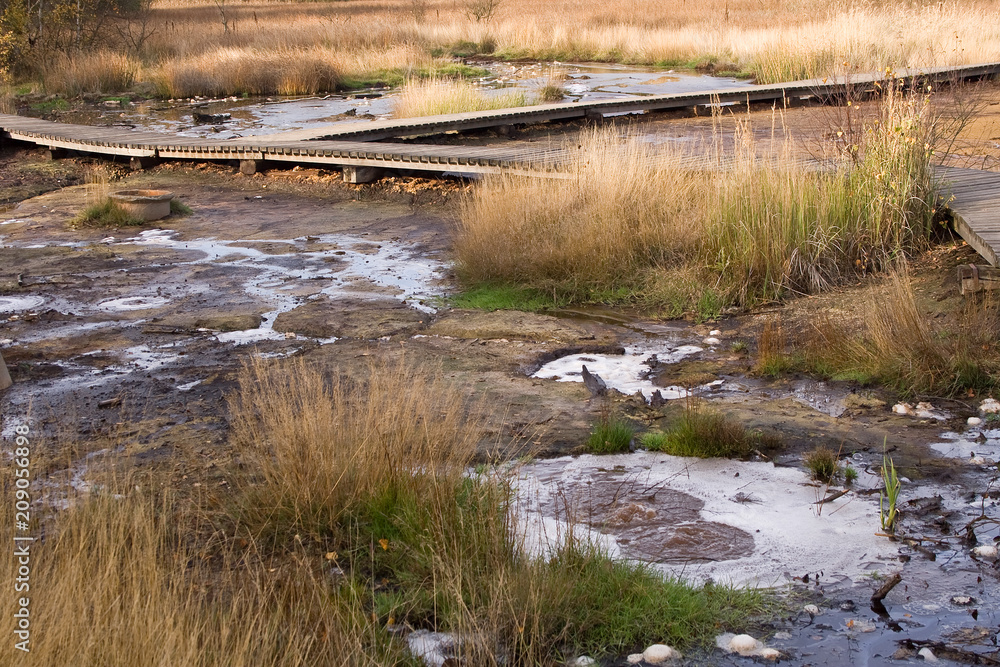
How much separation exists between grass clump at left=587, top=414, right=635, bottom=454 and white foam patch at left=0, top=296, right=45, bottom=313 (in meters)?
5.33

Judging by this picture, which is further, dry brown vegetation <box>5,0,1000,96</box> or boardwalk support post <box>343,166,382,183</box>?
dry brown vegetation <box>5,0,1000,96</box>

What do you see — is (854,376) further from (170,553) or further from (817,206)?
(170,553)

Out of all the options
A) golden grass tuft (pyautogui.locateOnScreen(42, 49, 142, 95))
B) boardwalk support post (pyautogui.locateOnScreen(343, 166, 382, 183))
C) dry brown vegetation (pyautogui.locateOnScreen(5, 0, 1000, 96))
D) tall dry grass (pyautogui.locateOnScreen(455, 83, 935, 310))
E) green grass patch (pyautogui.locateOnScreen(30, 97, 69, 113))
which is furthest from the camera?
golden grass tuft (pyautogui.locateOnScreen(42, 49, 142, 95))

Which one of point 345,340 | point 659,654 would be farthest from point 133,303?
point 659,654

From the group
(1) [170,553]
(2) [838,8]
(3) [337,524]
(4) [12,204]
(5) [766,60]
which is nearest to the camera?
(1) [170,553]

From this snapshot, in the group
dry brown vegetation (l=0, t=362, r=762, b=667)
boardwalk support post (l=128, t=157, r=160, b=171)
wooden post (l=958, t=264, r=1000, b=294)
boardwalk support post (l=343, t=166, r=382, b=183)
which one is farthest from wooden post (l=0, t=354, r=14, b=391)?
boardwalk support post (l=128, t=157, r=160, b=171)

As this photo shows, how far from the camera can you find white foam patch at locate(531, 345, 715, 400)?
6.00 m

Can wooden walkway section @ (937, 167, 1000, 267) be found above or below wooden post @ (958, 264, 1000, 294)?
above

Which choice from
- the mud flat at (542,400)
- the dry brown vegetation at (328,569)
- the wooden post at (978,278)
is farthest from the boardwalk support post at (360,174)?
the dry brown vegetation at (328,569)

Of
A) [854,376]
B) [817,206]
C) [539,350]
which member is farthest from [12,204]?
[854,376]

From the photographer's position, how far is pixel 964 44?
67.4ft

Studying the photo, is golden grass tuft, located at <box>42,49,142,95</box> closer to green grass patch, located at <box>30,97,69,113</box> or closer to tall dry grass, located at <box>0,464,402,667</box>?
green grass patch, located at <box>30,97,69,113</box>

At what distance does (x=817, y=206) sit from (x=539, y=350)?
2.69 metres
